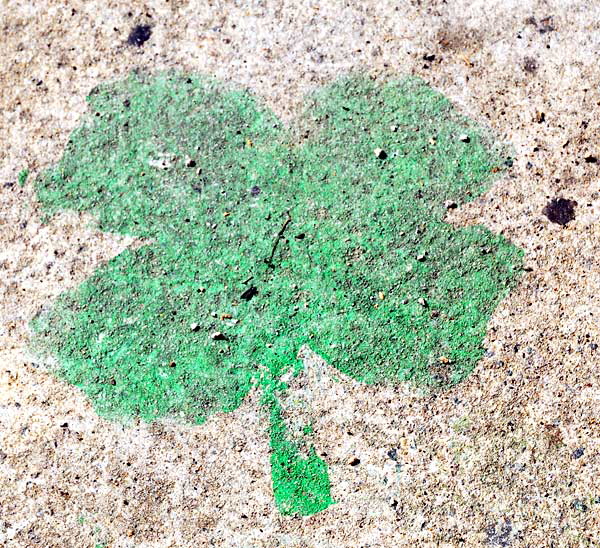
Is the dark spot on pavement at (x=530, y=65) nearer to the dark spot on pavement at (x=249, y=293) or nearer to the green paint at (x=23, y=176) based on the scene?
the dark spot on pavement at (x=249, y=293)

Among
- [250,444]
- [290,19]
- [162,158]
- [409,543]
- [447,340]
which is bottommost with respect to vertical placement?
[409,543]

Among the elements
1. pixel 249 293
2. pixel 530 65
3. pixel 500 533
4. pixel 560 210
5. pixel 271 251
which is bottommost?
pixel 500 533

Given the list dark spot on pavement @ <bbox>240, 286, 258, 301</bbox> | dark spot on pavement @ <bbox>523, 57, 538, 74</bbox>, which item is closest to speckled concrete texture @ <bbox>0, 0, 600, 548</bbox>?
dark spot on pavement @ <bbox>523, 57, 538, 74</bbox>

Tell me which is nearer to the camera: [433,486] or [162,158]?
[433,486]

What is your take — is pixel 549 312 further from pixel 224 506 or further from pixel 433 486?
pixel 224 506

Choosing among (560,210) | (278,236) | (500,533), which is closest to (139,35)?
(278,236)

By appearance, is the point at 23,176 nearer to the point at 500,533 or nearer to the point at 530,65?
the point at 530,65

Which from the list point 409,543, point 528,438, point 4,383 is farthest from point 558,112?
point 4,383
